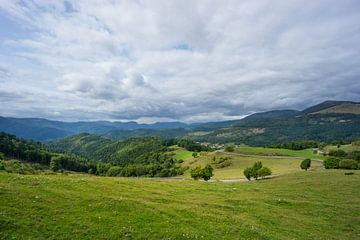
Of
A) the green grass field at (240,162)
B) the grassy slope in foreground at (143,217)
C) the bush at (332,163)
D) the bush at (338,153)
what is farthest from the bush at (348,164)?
the grassy slope in foreground at (143,217)

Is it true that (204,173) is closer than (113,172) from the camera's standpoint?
Yes

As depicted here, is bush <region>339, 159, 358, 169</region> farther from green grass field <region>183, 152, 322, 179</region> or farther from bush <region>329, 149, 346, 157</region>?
bush <region>329, 149, 346, 157</region>

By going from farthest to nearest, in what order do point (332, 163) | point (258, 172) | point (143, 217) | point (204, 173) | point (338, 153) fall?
point (338, 153) → point (204, 173) → point (332, 163) → point (258, 172) → point (143, 217)

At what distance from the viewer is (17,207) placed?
828 inches

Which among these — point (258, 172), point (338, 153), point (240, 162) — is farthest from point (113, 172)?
point (338, 153)

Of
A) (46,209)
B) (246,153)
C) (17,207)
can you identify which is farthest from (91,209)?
(246,153)

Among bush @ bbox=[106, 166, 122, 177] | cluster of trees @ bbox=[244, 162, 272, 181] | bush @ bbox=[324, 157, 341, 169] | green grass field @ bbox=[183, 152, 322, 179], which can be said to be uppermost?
bush @ bbox=[324, 157, 341, 169]

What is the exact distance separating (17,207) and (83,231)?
21.3ft

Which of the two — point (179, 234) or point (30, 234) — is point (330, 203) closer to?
point (179, 234)

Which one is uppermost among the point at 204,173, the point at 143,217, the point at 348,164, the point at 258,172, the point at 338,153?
the point at 143,217

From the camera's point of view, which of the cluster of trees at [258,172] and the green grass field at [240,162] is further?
the green grass field at [240,162]

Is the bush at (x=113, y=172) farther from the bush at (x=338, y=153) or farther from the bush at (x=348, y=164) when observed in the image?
the bush at (x=348, y=164)

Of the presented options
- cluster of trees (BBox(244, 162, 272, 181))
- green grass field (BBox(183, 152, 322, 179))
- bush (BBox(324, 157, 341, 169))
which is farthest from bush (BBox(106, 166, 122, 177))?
bush (BBox(324, 157, 341, 169))

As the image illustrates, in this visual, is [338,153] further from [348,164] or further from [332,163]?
[348,164]
